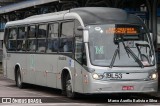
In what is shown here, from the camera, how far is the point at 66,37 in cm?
1681

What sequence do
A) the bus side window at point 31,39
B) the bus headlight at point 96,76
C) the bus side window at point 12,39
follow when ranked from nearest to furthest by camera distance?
A: the bus headlight at point 96,76
the bus side window at point 31,39
the bus side window at point 12,39

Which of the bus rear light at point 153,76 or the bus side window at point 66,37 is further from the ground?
the bus side window at point 66,37

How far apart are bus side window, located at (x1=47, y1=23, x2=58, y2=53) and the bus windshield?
8.10 feet

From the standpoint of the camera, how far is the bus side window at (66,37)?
16.5 metres

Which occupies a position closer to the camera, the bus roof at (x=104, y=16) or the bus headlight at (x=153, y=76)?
the bus headlight at (x=153, y=76)

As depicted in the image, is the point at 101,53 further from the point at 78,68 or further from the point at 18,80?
the point at 18,80

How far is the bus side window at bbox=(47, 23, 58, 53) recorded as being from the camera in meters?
17.6

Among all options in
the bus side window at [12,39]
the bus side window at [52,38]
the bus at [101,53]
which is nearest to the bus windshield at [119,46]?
the bus at [101,53]

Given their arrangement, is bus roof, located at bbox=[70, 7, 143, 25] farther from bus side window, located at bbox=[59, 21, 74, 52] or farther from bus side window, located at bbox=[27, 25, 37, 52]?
bus side window, located at bbox=[27, 25, 37, 52]

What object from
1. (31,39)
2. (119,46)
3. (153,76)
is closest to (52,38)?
(31,39)

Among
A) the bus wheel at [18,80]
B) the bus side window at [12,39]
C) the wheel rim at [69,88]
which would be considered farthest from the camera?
the bus side window at [12,39]

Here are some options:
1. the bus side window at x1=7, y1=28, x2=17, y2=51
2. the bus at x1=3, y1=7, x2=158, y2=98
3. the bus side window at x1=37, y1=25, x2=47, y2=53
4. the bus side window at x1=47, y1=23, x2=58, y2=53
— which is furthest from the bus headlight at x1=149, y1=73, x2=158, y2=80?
the bus side window at x1=7, y1=28, x2=17, y2=51

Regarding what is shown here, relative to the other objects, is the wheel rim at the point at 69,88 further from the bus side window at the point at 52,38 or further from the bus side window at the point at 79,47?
the bus side window at the point at 52,38

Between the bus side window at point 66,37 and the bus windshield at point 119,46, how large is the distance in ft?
3.92
